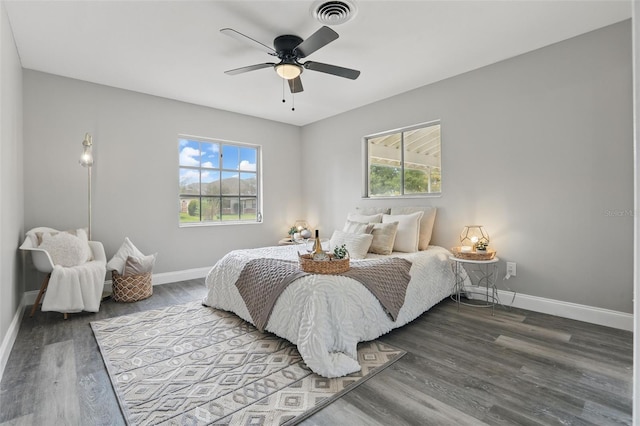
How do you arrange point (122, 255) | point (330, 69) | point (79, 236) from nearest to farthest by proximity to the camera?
point (330, 69), point (79, 236), point (122, 255)

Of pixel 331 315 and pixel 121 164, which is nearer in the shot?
pixel 331 315

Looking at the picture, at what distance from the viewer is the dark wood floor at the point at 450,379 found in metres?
1.63

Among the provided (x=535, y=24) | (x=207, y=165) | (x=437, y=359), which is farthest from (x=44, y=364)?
(x=535, y=24)

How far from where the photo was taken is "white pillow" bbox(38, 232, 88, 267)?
120 inches

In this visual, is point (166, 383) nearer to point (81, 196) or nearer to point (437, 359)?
point (437, 359)

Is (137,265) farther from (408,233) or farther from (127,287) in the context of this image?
(408,233)

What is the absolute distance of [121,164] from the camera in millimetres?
4051

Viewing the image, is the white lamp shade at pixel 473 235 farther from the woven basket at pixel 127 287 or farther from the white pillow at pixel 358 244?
the woven basket at pixel 127 287

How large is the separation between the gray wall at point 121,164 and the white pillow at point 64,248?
0.66 meters

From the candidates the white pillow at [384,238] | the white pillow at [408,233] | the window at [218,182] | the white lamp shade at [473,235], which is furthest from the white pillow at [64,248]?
the white lamp shade at [473,235]

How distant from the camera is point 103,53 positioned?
311cm

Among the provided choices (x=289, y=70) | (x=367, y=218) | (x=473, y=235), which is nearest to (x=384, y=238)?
(x=367, y=218)

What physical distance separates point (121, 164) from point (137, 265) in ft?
4.48

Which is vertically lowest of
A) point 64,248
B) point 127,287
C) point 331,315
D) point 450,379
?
point 450,379
